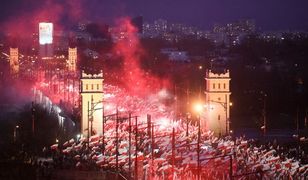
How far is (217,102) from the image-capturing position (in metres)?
18.8

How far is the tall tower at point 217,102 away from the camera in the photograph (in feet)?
61.3

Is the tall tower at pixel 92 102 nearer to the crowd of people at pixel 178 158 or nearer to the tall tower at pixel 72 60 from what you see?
the crowd of people at pixel 178 158

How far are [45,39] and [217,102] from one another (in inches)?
1804

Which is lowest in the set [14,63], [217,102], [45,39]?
[217,102]

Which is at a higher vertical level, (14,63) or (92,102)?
(14,63)

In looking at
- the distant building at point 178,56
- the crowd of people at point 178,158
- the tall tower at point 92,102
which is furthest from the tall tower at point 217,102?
the distant building at point 178,56

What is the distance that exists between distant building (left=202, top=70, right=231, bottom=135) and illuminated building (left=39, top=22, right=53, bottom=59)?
44559 millimetres

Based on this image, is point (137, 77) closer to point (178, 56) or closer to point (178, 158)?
point (178, 56)

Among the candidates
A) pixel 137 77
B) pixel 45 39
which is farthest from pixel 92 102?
pixel 45 39

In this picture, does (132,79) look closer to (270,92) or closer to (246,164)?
(270,92)

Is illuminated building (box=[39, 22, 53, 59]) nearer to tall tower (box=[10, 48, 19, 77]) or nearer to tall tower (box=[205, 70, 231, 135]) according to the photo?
tall tower (box=[10, 48, 19, 77])

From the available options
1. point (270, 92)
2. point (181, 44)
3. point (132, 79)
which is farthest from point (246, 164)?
point (181, 44)

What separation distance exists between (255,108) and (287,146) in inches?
356

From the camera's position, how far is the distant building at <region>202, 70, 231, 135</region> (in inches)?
735
